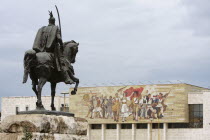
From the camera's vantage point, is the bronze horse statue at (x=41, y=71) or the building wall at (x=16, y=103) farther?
the building wall at (x=16, y=103)

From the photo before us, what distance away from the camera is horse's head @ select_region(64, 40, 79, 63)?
1594 cm

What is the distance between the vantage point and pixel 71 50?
52.6ft

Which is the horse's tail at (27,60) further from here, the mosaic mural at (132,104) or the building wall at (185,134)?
the mosaic mural at (132,104)

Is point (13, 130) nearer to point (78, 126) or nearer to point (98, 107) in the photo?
point (78, 126)

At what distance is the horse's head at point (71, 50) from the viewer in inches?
627

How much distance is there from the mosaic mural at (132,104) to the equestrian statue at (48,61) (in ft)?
224

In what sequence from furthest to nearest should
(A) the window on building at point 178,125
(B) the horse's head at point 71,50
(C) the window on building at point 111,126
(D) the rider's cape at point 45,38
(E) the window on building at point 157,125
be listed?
(C) the window on building at point 111,126
(E) the window on building at point 157,125
(A) the window on building at point 178,125
(B) the horse's head at point 71,50
(D) the rider's cape at point 45,38

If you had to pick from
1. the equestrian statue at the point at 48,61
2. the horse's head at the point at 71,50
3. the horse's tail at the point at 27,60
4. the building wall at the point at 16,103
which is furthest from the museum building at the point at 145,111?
the horse's tail at the point at 27,60

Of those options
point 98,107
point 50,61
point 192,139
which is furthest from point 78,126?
point 98,107

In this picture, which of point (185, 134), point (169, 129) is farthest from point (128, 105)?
point (185, 134)

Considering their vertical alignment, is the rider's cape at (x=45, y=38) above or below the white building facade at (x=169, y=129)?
above

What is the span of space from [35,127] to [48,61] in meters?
1.87

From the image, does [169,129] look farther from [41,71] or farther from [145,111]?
[41,71]

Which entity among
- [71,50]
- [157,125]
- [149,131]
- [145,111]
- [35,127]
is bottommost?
[149,131]
